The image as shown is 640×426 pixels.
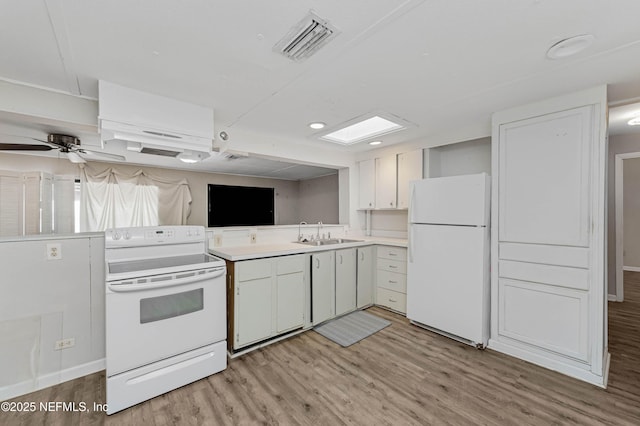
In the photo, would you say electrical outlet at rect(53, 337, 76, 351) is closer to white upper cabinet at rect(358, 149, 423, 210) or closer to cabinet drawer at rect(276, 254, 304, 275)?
cabinet drawer at rect(276, 254, 304, 275)

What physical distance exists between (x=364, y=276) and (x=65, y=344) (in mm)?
3024

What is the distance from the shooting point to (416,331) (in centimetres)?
296

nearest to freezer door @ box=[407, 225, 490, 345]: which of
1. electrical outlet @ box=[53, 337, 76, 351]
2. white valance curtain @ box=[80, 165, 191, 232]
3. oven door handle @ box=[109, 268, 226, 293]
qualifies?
oven door handle @ box=[109, 268, 226, 293]

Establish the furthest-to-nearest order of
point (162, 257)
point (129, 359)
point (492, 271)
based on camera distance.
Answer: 1. point (492, 271)
2. point (162, 257)
3. point (129, 359)

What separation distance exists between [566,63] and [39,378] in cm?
438

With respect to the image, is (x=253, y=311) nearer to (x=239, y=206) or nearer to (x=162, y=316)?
(x=162, y=316)

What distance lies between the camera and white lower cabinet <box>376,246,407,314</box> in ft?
11.1

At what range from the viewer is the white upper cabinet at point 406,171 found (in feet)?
11.6

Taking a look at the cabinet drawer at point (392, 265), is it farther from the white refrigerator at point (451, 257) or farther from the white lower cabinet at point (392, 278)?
the white refrigerator at point (451, 257)

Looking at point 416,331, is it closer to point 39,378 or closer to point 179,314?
point 179,314

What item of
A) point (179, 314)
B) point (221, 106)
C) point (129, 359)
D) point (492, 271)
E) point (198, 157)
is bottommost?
point (129, 359)

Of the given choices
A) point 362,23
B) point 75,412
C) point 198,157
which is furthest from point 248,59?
point 75,412

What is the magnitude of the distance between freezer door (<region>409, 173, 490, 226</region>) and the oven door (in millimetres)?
2207

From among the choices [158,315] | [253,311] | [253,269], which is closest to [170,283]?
[158,315]
